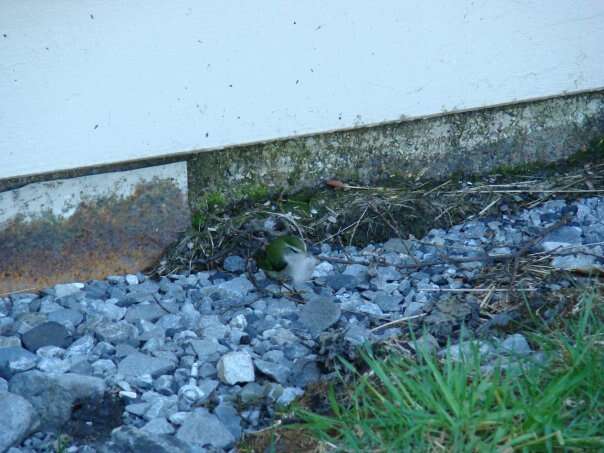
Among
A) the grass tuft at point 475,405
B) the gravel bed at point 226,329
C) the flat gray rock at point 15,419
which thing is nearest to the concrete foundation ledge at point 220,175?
the gravel bed at point 226,329

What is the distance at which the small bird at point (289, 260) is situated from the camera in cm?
294

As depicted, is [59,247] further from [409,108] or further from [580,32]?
[580,32]

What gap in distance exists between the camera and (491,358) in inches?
88.8

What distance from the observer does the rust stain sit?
112 inches

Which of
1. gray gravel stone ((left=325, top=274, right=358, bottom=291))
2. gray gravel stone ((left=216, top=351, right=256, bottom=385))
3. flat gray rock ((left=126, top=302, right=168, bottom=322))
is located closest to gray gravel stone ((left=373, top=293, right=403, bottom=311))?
gray gravel stone ((left=325, top=274, right=358, bottom=291))

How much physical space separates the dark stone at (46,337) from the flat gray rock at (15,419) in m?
A: 0.35

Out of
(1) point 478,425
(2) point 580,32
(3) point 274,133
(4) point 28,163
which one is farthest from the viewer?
(2) point 580,32

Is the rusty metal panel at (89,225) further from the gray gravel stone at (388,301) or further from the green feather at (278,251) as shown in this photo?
the gray gravel stone at (388,301)

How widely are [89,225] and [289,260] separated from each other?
0.63 meters

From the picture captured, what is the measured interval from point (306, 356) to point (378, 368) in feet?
1.31

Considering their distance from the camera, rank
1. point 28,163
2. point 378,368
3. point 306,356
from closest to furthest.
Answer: point 378,368 → point 306,356 → point 28,163

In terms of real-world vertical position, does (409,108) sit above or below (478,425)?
above

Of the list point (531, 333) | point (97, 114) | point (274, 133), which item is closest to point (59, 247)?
point (97, 114)

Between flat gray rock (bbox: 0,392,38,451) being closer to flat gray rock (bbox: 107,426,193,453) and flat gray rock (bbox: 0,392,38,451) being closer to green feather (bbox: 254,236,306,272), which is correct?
flat gray rock (bbox: 107,426,193,453)
